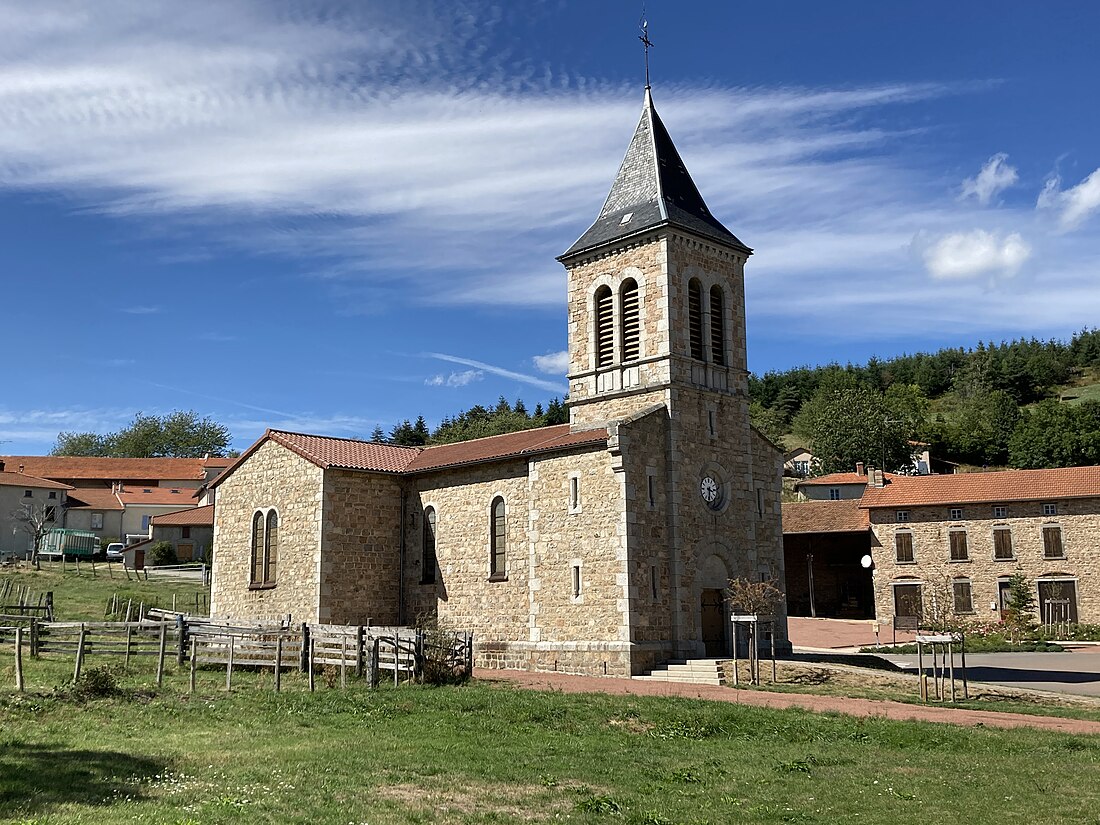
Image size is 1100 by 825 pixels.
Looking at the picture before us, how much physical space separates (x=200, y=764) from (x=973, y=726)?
44.0ft

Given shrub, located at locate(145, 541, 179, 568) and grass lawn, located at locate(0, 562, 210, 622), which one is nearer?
grass lawn, located at locate(0, 562, 210, 622)

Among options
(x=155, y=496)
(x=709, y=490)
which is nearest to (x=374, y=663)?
(x=709, y=490)

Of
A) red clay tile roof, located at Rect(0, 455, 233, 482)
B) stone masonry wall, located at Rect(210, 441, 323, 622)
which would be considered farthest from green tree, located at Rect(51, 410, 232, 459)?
stone masonry wall, located at Rect(210, 441, 323, 622)

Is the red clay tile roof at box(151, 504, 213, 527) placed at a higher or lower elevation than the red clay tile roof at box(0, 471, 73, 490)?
lower

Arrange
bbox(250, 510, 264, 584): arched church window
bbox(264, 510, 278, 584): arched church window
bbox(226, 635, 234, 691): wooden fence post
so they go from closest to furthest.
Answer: bbox(226, 635, 234, 691): wooden fence post < bbox(264, 510, 278, 584): arched church window < bbox(250, 510, 264, 584): arched church window

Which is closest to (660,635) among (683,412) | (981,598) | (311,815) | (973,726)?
(683,412)

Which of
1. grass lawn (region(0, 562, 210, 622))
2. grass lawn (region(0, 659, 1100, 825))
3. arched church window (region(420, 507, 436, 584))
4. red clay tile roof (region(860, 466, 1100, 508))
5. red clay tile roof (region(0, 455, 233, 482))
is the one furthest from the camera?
red clay tile roof (region(0, 455, 233, 482))

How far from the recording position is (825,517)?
5556cm

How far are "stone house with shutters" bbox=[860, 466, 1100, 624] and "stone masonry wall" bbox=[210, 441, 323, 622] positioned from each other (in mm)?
29661

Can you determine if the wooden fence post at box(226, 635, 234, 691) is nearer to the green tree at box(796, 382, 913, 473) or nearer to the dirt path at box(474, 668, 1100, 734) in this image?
the dirt path at box(474, 668, 1100, 734)

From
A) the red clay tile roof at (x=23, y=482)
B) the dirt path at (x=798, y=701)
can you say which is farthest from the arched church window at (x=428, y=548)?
the red clay tile roof at (x=23, y=482)

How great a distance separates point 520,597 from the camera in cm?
2892

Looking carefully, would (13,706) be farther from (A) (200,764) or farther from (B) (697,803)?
(B) (697,803)

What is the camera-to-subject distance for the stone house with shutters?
4722cm
